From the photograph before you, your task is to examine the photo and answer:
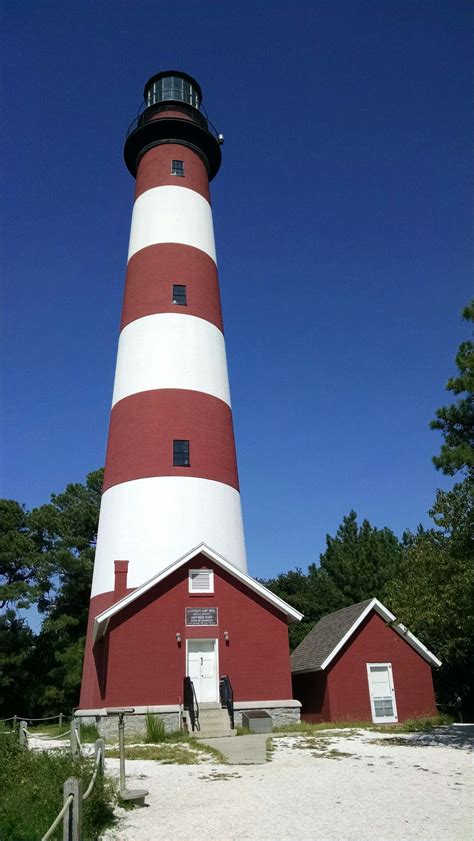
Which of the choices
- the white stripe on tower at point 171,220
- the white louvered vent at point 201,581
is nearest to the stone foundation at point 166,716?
the white louvered vent at point 201,581

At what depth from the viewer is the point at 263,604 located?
65.1 ft

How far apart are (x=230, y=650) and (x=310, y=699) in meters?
4.41

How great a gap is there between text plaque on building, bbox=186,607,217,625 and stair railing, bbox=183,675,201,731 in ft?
4.85

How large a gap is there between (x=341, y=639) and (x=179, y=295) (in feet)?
42.0

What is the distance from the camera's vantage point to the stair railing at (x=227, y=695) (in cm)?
1756

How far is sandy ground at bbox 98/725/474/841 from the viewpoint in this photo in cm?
780

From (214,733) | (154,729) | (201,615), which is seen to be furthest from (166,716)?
(201,615)

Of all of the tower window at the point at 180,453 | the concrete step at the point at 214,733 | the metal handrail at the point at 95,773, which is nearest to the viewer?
the metal handrail at the point at 95,773

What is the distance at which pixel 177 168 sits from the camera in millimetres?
26812

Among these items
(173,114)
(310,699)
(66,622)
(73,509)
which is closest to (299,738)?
(310,699)

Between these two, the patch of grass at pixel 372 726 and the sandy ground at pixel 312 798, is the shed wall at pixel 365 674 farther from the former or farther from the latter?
the sandy ground at pixel 312 798

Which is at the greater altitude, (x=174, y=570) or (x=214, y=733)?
(x=174, y=570)

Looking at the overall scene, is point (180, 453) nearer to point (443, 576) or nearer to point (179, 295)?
point (179, 295)

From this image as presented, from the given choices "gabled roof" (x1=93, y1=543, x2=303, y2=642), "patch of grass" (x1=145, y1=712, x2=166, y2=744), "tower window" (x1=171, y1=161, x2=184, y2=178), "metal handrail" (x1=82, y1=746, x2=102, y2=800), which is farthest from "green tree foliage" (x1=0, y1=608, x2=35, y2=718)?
"metal handrail" (x1=82, y1=746, x2=102, y2=800)
